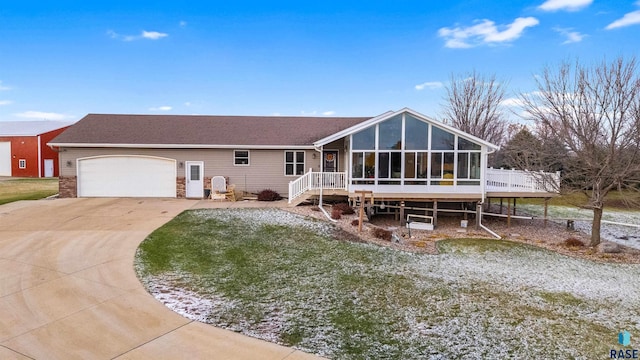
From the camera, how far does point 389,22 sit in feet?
69.0

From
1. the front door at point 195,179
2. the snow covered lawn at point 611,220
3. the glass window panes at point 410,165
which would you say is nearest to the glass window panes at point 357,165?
the glass window panes at point 410,165

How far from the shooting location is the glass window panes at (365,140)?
14.5 m

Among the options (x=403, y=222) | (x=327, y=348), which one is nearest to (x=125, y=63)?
(x=403, y=222)

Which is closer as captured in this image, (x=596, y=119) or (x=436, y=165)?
(x=596, y=119)

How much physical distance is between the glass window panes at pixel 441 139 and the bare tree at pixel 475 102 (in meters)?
13.3

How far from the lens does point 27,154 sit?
31.6 m

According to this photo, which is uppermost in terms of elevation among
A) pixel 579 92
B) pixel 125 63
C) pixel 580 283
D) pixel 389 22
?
pixel 389 22

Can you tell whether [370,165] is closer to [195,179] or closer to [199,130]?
[195,179]

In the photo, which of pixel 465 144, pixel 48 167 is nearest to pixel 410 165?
pixel 465 144

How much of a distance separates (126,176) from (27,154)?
21006 millimetres

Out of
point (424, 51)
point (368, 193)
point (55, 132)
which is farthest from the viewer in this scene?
point (55, 132)

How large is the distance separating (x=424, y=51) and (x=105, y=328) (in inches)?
877

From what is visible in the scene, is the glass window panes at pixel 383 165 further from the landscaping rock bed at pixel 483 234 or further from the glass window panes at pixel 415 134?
the landscaping rock bed at pixel 483 234

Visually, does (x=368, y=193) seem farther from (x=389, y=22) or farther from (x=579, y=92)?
(x=389, y=22)
